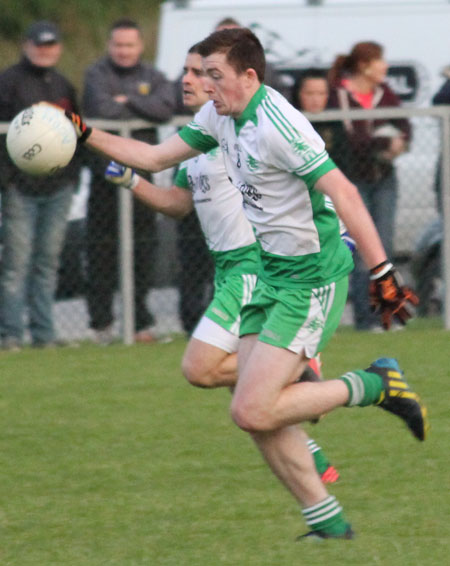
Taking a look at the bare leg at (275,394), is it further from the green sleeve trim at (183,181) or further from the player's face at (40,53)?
the player's face at (40,53)

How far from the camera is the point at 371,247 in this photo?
525cm

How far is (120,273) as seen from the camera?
10906 mm

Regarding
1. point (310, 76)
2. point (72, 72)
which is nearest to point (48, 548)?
point (310, 76)

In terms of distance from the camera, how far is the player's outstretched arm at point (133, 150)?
250 inches

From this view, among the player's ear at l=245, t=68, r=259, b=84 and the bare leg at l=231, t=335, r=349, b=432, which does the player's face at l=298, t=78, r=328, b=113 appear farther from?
the bare leg at l=231, t=335, r=349, b=432

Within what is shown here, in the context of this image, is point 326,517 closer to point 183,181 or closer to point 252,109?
point 252,109

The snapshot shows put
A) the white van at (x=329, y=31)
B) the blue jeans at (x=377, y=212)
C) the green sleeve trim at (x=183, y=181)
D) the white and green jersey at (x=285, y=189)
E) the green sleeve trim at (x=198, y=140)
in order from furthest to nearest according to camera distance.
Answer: the white van at (x=329, y=31) < the blue jeans at (x=377, y=212) < the green sleeve trim at (x=183, y=181) < the green sleeve trim at (x=198, y=140) < the white and green jersey at (x=285, y=189)

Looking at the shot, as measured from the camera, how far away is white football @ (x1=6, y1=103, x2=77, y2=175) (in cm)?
626

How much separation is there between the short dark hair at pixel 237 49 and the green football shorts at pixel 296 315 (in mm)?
838

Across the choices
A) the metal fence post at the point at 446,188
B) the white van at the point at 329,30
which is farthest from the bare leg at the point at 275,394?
the white van at the point at 329,30

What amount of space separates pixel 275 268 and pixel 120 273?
5320 millimetres

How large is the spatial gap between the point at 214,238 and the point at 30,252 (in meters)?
3.55

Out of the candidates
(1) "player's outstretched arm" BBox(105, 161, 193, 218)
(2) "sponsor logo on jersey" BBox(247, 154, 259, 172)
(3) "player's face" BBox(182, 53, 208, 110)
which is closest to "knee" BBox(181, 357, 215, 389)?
(1) "player's outstretched arm" BBox(105, 161, 193, 218)

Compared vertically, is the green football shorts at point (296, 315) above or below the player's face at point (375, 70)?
above
